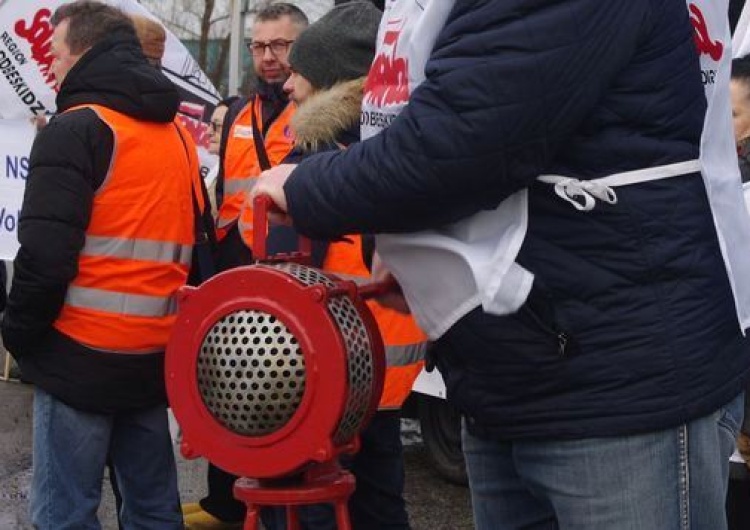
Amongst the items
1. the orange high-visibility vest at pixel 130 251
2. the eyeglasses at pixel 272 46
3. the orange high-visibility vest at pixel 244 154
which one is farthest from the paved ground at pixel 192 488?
the eyeglasses at pixel 272 46

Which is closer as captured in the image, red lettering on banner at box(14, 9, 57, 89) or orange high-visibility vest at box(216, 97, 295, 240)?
orange high-visibility vest at box(216, 97, 295, 240)

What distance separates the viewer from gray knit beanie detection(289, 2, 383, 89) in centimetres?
343

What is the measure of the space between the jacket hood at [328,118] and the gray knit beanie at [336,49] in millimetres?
227

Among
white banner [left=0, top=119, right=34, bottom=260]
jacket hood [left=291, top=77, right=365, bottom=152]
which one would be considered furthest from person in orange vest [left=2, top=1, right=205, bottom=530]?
white banner [left=0, top=119, right=34, bottom=260]

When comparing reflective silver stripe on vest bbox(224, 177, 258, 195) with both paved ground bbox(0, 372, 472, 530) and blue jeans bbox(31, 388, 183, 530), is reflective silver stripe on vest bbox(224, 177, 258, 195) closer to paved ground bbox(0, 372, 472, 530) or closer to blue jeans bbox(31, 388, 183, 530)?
blue jeans bbox(31, 388, 183, 530)

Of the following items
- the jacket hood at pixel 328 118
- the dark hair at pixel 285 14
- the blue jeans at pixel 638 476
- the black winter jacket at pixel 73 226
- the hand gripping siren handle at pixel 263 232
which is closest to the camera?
the blue jeans at pixel 638 476

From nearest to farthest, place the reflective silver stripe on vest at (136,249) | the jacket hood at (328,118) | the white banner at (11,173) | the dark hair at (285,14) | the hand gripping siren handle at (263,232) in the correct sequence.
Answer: the hand gripping siren handle at (263,232), the jacket hood at (328,118), the reflective silver stripe on vest at (136,249), the dark hair at (285,14), the white banner at (11,173)

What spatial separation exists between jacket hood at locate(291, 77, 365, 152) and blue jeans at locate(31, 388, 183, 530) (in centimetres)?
112

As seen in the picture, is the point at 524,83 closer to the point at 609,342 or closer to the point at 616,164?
the point at 616,164

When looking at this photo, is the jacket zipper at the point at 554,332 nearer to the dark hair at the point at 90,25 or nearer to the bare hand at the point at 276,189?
the bare hand at the point at 276,189

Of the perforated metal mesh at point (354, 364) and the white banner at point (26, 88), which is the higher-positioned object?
the perforated metal mesh at point (354, 364)

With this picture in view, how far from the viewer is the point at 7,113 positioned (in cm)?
616

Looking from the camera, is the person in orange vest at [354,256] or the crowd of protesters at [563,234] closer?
the crowd of protesters at [563,234]

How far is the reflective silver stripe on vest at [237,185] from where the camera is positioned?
4.36m
